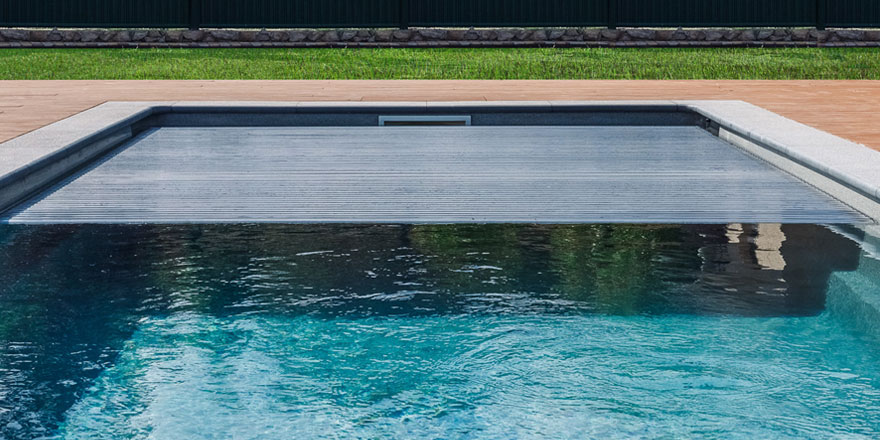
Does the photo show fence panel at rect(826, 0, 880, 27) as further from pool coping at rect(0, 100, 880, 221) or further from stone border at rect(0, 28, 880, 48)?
pool coping at rect(0, 100, 880, 221)

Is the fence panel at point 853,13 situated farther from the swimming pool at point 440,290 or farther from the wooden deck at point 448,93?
the swimming pool at point 440,290

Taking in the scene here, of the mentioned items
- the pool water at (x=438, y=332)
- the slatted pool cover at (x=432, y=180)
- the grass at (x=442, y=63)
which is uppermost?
the grass at (x=442, y=63)

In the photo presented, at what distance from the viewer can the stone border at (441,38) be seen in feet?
74.1

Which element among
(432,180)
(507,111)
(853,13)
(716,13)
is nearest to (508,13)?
(716,13)

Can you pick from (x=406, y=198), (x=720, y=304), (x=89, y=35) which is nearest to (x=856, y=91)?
(x=406, y=198)

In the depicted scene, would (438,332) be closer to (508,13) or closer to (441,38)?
(441,38)

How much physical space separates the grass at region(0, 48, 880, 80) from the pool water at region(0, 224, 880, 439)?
30.5ft

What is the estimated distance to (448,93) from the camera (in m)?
12.5

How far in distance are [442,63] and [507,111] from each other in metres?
7.47

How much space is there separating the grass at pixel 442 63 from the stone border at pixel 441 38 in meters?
0.94

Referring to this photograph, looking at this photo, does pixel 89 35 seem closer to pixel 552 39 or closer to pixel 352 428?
pixel 552 39

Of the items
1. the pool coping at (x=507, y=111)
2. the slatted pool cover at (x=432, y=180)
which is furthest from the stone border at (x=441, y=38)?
the slatted pool cover at (x=432, y=180)

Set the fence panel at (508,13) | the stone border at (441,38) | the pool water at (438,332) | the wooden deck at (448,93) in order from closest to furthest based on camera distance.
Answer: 1. the pool water at (438,332)
2. the wooden deck at (448,93)
3. the stone border at (441,38)
4. the fence panel at (508,13)

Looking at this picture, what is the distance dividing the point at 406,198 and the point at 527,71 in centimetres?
923
